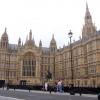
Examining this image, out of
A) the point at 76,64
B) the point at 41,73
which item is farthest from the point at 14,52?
the point at 76,64

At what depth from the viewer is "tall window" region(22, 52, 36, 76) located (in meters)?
99.8

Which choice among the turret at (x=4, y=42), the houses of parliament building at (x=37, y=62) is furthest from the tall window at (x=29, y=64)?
the turret at (x=4, y=42)

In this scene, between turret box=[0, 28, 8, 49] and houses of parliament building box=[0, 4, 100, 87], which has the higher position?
turret box=[0, 28, 8, 49]

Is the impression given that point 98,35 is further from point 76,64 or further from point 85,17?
point 85,17

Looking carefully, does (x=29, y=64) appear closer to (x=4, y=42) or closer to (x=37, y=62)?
(x=37, y=62)

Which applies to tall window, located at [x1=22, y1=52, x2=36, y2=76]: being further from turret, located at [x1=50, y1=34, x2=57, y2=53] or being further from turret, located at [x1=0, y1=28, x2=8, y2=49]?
turret, located at [x1=50, y1=34, x2=57, y2=53]

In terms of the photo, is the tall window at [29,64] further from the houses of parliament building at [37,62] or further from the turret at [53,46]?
the turret at [53,46]

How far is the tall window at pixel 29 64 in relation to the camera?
327 feet

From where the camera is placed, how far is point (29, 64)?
101 meters

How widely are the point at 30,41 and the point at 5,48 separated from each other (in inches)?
415

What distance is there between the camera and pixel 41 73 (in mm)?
103562

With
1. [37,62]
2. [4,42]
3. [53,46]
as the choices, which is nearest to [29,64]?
[37,62]

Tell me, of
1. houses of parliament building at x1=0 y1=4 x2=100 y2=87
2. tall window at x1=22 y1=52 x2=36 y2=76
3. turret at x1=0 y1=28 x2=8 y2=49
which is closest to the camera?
houses of parliament building at x1=0 y1=4 x2=100 y2=87

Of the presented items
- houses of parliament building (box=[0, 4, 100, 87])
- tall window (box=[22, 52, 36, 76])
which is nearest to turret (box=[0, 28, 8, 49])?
houses of parliament building (box=[0, 4, 100, 87])
